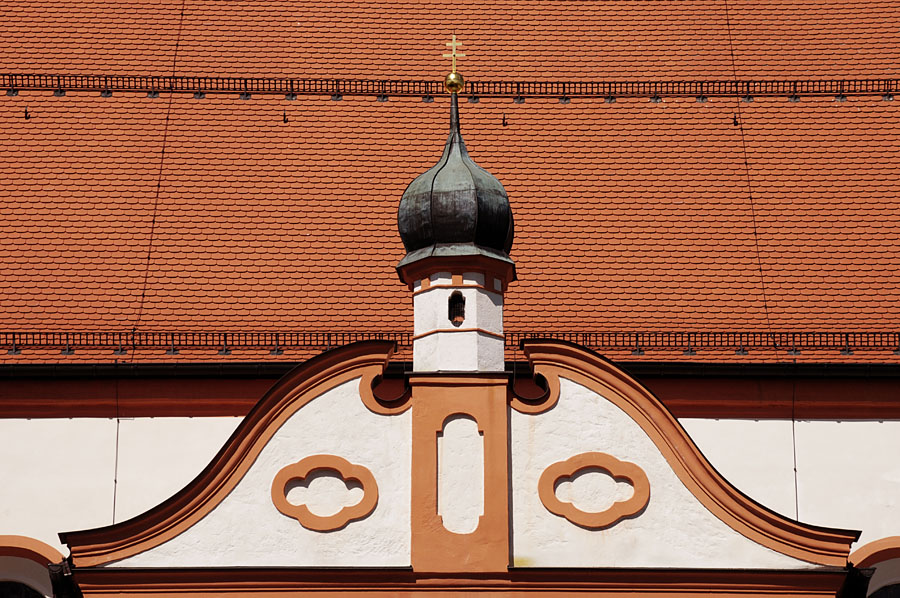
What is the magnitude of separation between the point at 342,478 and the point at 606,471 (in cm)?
176

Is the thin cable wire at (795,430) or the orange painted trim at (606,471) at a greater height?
the thin cable wire at (795,430)

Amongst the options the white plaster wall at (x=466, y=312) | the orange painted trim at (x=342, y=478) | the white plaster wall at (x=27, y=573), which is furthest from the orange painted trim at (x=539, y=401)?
the white plaster wall at (x=27, y=573)

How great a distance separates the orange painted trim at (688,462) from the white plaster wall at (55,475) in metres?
3.82

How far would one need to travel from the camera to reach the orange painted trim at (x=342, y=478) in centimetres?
1158

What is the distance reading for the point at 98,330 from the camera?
1413 cm

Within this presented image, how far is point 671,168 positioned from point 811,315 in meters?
2.08

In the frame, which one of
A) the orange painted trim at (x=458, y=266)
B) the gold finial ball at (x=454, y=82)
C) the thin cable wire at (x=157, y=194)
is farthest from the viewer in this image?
the thin cable wire at (x=157, y=194)

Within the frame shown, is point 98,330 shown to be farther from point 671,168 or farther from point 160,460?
point 671,168

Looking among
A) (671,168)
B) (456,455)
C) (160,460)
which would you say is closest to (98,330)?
(160,460)

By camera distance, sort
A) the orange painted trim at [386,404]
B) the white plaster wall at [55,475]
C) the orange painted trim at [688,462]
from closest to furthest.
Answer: the orange painted trim at [688,462], the orange painted trim at [386,404], the white plaster wall at [55,475]

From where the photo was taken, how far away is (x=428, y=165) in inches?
618

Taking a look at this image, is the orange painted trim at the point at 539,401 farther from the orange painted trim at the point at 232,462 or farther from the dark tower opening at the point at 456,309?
the orange painted trim at the point at 232,462

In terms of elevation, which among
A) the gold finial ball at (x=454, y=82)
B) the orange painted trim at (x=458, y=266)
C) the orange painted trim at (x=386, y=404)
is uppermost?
the gold finial ball at (x=454, y=82)

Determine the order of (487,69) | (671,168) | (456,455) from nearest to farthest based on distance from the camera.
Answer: (456,455), (671,168), (487,69)
